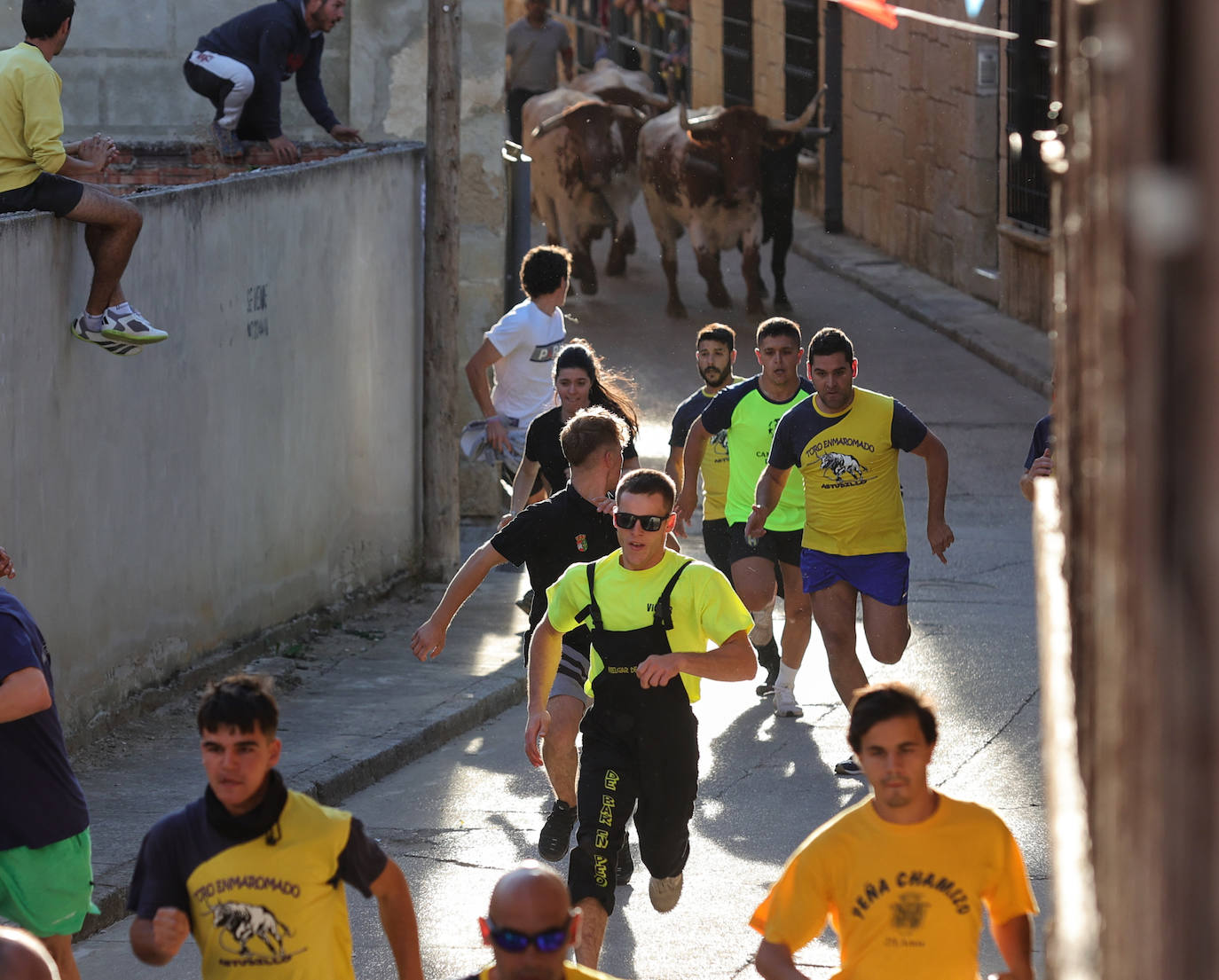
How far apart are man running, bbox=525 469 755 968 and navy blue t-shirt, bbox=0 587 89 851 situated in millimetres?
1597

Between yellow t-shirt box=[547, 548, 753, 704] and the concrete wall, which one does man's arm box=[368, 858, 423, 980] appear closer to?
yellow t-shirt box=[547, 548, 753, 704]

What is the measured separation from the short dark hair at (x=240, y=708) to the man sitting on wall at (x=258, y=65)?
8.62 m

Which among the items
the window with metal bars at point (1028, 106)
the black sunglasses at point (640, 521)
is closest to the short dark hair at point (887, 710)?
the black sunglasses at point (640, 521)

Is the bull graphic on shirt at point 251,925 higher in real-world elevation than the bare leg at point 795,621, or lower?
higher

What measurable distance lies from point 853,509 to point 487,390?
315 cm

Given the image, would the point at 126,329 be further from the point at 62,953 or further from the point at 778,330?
the point at 62,953

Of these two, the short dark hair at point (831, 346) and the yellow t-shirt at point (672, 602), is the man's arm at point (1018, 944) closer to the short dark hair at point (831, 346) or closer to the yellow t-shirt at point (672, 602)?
the yellow t-shirt at point (672, 602)

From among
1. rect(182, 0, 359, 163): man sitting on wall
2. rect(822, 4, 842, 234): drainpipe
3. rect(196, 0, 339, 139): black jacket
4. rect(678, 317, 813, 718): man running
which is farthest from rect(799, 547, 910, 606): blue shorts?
rect(822, 4, 842, 234): drainpipe

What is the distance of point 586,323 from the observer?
22000 millimetres

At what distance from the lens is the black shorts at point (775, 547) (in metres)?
9.88

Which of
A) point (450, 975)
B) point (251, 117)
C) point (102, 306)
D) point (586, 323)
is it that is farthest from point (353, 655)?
point (586, 323)

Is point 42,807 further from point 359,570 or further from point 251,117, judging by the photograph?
point 251,117

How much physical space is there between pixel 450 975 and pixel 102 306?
364 cm

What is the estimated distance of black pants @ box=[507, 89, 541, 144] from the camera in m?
27.2
